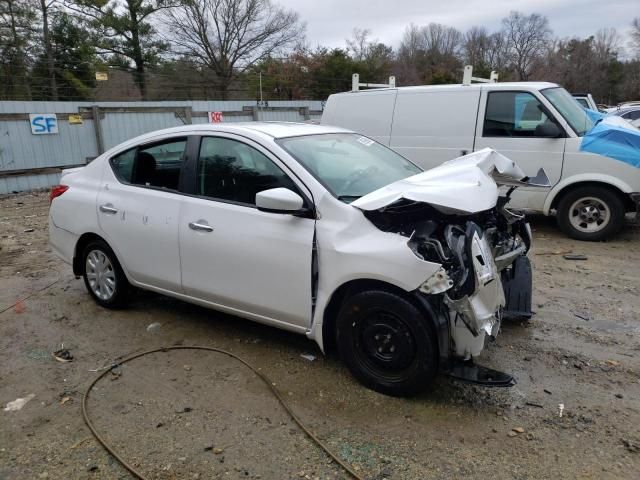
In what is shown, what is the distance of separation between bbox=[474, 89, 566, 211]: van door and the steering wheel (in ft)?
12.4

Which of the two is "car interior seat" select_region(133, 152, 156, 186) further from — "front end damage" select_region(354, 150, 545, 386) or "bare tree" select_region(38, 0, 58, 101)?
"bare tree" select_region(38, 0, 58, 101)

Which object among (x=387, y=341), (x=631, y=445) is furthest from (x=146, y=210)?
(x=631, y=445)

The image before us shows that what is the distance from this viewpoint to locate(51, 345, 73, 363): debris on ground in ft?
13.0

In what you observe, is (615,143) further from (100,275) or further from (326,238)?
(100,275)

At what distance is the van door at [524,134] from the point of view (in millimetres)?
6742

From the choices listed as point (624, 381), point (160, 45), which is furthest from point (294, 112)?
point (624, 381)

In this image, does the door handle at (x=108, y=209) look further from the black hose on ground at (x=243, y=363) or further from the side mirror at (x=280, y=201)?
the side mirror at (x=280, y=201)

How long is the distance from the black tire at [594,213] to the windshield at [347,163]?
360cm

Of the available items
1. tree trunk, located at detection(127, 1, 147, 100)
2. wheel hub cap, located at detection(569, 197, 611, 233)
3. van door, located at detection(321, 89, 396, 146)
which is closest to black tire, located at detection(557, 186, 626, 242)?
wheel hub cap, located at detection(569, 197, 611, 233)

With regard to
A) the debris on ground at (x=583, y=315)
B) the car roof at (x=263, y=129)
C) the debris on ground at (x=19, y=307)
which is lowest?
the debris on ground at (x=19, y=307)

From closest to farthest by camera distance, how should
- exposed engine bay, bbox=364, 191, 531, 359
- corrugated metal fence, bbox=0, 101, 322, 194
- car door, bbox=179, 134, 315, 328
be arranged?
exposed engine bay, bbox=364, 191, 531, 359, car door, bbox=179, 134, 315, 328, corrugated metal fence, bbox=0, 101, 322, 194

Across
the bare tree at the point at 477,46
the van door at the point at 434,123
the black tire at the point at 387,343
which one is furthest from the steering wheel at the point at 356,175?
the bare tree at the point at 477,46

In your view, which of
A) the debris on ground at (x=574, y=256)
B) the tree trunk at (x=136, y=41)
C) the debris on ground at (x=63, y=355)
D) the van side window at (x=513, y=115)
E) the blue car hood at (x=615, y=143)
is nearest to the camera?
the debris on ground at (x=63, y=355)

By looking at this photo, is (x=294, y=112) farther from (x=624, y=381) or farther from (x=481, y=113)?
(x=624, y=381)
